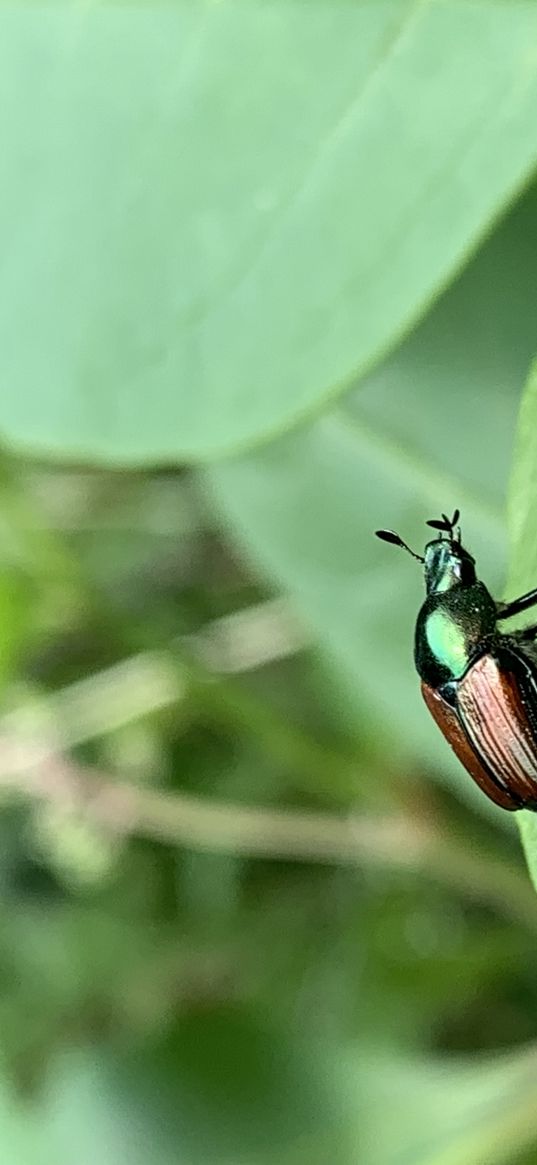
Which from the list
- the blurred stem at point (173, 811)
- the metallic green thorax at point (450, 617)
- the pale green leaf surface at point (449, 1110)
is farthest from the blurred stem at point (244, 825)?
the metallic green thorax at point (450, 617)

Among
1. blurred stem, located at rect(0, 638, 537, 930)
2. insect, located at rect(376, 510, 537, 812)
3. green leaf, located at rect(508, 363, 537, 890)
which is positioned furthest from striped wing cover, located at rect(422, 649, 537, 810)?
blurred stem, located at rect(0, 638, 537, 930)

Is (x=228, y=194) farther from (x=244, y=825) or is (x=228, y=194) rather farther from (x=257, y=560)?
(x=244, y=825)

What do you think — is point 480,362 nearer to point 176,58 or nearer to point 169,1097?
point 176,58

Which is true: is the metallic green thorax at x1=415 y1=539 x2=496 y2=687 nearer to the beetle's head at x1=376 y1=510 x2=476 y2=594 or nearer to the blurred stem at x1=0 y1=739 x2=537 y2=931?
the beetle's head at x1=376 y1=510 x2=476 y2=594

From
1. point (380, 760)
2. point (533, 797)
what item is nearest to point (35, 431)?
point (533, 797)

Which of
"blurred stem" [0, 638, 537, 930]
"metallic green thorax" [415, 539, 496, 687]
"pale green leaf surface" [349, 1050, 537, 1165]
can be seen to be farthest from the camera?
"blurred stem" [0, 638, 537, 930]

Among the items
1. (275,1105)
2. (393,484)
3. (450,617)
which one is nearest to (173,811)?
(275,1105)

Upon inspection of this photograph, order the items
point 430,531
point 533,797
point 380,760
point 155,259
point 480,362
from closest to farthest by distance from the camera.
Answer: point 533,797 → point 155,259 → point 480,362 → point 430,531 → point 380,760

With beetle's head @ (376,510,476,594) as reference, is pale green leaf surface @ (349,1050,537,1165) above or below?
below
